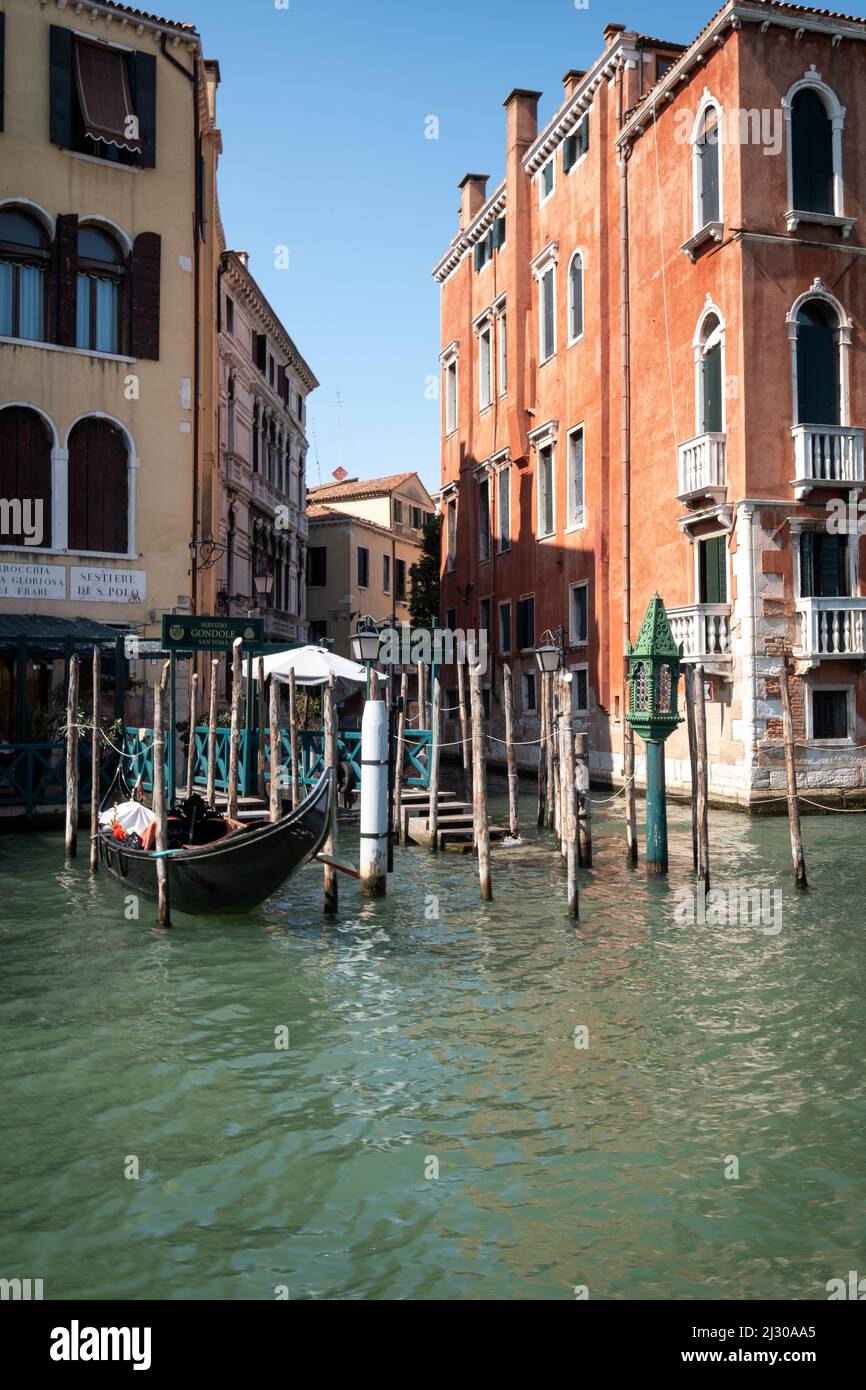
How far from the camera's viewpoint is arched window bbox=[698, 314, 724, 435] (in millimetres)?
16969

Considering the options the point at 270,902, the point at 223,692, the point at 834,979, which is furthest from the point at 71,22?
the point at 834,979

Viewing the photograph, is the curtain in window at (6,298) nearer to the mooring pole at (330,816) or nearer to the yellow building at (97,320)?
the yellow building at (97,320)

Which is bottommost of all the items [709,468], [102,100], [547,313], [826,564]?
[826,564]

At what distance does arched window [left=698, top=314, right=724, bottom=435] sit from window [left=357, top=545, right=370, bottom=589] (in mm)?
24828

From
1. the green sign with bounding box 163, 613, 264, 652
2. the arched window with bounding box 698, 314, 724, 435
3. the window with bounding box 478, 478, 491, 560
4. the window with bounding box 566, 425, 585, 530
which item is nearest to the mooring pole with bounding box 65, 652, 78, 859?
the green sign with bounding box 163, 613, 264, 652

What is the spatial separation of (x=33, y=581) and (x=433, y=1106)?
1305 cm

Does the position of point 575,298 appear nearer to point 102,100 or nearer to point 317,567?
point 102,100

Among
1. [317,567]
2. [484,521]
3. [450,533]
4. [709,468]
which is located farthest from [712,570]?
[317,567]

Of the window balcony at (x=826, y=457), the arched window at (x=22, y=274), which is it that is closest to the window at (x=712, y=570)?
the window balcony at (x=826, y=457)

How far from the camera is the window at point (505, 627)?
84.5 ft

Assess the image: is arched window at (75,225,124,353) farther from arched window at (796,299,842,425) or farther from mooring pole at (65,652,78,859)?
arched window at (796,299,842,425)

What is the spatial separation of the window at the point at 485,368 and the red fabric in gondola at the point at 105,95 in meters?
10.8

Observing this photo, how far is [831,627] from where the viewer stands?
16.4 metres
